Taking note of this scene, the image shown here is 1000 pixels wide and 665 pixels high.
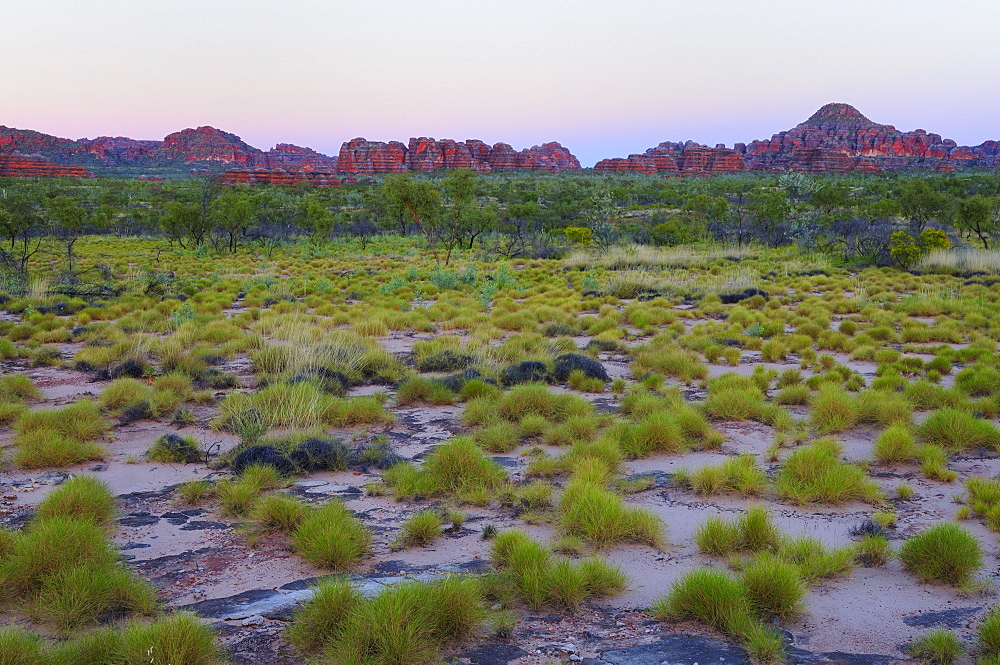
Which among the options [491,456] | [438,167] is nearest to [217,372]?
[491,456]

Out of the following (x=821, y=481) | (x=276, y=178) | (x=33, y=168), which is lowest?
(x=821, y=481)

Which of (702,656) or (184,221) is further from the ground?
(184,221)

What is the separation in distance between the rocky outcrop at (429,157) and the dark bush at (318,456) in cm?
12332

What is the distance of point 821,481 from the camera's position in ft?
18.4

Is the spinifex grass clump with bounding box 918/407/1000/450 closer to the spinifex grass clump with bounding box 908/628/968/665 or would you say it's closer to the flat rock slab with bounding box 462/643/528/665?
the spinifex grass clump with bounding box 908/628/968/665

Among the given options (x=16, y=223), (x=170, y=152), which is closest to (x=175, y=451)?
(x=16, y=223)

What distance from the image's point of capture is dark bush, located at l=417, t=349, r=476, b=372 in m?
10.4

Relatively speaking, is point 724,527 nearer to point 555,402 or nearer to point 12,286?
point 555,402

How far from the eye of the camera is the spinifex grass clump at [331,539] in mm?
4457

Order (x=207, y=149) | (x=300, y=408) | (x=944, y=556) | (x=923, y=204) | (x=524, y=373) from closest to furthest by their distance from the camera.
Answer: (x=944, y=556) → (x=300, y=408) → (x=524, y=373) → (x=923, y=204) → (x=207, y=149)

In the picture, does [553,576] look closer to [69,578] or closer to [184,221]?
[69,578]

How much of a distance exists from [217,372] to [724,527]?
26.8 feet

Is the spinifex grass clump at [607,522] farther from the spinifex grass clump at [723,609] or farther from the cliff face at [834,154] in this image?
the cliff face at [834,154]

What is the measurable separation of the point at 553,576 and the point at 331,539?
1599 millimetres
